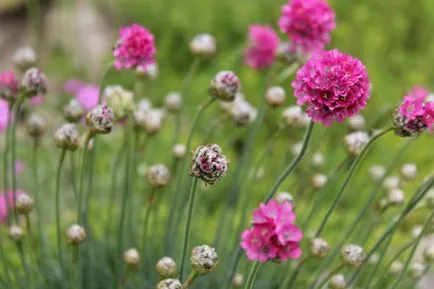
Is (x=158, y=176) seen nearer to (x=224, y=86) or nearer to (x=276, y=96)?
(x=224, y=86)

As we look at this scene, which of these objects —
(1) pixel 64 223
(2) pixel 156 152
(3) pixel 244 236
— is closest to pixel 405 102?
(3) pixel 244 236

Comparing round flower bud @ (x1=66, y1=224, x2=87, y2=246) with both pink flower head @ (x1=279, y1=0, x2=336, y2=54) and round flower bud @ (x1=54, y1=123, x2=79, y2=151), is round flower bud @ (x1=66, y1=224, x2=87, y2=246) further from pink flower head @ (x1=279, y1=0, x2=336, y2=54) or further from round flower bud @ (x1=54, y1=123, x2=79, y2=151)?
pink flower head @ (x1=279, y1=0, x2=336, y2=54)

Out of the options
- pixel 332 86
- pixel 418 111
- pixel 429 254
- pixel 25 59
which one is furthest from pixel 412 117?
pixel 25 59

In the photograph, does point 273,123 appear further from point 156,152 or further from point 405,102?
point 405,102

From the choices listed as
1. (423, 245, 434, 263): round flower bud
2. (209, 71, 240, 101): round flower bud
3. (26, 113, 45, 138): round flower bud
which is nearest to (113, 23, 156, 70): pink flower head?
(209, 71, 240, 101): round flower bud

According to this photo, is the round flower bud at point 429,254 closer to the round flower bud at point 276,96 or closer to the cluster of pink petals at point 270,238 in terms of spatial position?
the round flower bud at point 276,96

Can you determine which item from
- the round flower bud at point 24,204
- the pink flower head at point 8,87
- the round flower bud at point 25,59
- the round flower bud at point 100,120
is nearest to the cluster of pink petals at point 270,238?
the round flower bud at point 100,120
